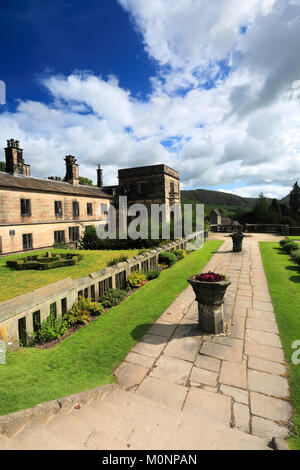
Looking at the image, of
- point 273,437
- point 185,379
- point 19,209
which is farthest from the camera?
point 19,209

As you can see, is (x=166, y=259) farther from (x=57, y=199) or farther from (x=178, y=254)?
(x=57, y=199)

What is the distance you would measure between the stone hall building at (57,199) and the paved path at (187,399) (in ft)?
65.4

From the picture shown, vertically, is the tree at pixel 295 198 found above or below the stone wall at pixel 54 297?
Answer: above

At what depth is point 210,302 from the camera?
16.2ft

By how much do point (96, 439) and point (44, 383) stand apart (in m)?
1.38

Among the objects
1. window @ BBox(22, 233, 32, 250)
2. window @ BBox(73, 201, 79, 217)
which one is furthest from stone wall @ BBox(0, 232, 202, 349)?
window @ BBox(73, 201, 79, 217)

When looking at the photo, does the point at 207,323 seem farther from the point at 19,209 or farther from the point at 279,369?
the point at 19,209

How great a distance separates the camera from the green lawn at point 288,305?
3237mm

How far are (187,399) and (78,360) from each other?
81.9 inches

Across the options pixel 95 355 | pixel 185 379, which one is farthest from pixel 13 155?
pixel 185 379

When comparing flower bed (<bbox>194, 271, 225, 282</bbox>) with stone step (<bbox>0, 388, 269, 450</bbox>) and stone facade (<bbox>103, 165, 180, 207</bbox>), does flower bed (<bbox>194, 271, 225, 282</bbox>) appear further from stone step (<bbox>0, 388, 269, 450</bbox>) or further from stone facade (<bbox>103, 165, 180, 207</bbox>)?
stone facade (<bbox>103, 165, 180, 207</bbox>)

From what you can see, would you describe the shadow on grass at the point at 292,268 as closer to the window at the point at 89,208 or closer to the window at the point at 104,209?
the window at the point at 89,208

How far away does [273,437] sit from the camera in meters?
2.52

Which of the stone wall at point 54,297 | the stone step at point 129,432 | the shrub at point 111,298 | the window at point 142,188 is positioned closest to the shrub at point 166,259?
the stone wall at point 54,297
